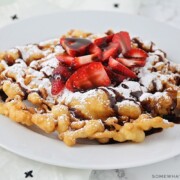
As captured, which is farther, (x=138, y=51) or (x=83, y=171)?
(x=138, y=51)

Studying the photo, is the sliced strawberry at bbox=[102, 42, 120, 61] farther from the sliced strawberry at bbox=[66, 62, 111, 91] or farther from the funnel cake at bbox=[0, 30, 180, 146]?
the sliced strawberry at bbox=[66, 62, 111, 91]

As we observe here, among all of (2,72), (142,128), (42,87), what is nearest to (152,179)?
(142,128)

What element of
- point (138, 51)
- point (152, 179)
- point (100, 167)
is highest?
point (138, 51)

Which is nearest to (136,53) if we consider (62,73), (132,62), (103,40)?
(132,62)

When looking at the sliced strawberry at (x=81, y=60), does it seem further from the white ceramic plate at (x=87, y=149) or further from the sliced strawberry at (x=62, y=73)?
the white ceramic plate at (x=87, y=149)

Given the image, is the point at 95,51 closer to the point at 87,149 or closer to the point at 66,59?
the point at 66,59

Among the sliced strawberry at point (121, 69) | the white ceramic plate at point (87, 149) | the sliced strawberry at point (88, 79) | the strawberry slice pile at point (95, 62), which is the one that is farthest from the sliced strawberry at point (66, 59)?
the white ceramic plate at point (87, 149)

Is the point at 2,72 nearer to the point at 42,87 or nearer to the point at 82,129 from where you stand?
the point at 42,87
